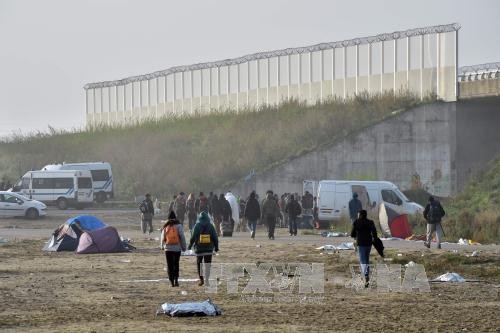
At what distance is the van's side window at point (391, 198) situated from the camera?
1804 inches

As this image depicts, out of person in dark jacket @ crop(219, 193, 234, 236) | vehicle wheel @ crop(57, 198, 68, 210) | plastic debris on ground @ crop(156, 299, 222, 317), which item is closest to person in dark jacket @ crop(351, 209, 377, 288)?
plastic debris on ground @ crop(156, 299, 222, 317)

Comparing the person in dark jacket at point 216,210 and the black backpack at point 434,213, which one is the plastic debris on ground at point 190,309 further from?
the person in dark jacket at point 216,210

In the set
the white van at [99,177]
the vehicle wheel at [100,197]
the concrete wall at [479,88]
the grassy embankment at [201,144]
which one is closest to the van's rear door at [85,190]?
the white van at [99,177]

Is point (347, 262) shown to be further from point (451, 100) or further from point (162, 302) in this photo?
point (451, 100)

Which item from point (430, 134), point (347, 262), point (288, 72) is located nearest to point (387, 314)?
A: point (347, 262)

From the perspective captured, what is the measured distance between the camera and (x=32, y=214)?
5516 cm

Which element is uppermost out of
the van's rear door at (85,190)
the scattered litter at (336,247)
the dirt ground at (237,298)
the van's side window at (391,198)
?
the van's rear door at (85,190)

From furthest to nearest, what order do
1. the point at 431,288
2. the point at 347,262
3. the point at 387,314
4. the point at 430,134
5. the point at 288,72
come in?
1. the point at 288,72
2. the point at 430,134
3. the point at 347,262
4. the point at 431,288
5. the point at 387,314

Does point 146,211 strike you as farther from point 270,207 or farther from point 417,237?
point 417,237

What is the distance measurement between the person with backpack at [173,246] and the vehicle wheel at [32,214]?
104 ft

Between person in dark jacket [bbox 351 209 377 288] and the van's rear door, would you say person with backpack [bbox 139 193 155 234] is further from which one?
the van's rear door

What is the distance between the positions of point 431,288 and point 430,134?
36086mm

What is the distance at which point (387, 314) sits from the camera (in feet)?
62.5

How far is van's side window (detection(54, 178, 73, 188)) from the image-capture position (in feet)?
211
